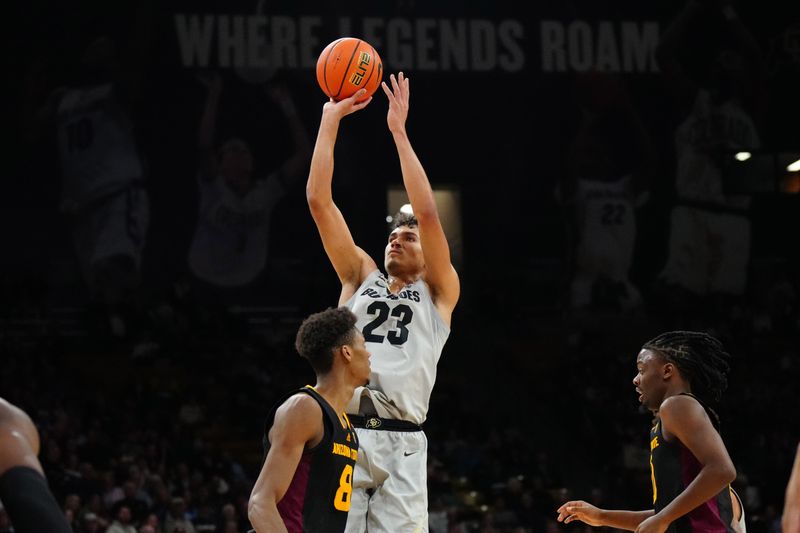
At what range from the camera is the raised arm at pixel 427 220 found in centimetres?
461

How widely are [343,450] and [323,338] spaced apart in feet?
1.32

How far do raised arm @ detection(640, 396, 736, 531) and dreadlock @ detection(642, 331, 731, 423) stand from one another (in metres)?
0.20

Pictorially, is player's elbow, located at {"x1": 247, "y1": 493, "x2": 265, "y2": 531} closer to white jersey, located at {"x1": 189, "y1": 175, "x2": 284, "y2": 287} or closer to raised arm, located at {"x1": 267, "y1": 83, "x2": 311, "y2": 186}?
white jersey, located at {"x1": 189, "y1": 175, "x2": 284, "y2": 287}

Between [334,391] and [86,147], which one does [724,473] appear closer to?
[334,391]

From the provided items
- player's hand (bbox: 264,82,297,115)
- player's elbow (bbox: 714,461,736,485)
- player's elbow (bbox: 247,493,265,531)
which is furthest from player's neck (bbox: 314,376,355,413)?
player's hand (bbox: 264,82,297,115)

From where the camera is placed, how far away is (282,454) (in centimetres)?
359

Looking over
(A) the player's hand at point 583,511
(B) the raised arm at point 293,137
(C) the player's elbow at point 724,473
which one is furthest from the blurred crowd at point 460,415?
(C) the player's elbow at point 724,473

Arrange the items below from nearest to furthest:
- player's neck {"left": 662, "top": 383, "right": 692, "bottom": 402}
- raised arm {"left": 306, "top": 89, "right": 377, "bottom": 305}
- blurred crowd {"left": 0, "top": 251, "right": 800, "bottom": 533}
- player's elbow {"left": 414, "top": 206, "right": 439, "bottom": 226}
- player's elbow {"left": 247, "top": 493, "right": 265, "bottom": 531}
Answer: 1. player's elbow {"left": 247, "top": 493, "right": 265, "bottom": 531}
2. player's neck {"left": 662, "top": 383, "right": 692, "bottom": 402}
3. player's elbow {"left": 414, "top": 206, "right": 439, "bottom": 226}
4. raised arm {"left": 306, "top": 89, "right": 377, "bottom": 305}
5. blurred crowd {"left": 0, "top": 251, "right": 800, "bottom": 533}

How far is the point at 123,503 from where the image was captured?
9523 millimetres

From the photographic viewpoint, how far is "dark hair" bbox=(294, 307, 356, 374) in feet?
12.9

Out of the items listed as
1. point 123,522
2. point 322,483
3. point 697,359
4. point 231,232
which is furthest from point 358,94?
point 231,232

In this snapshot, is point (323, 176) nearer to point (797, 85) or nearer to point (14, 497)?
point (14, 497)

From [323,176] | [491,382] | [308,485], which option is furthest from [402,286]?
[491,382]

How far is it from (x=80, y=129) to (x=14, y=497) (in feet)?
49.5
